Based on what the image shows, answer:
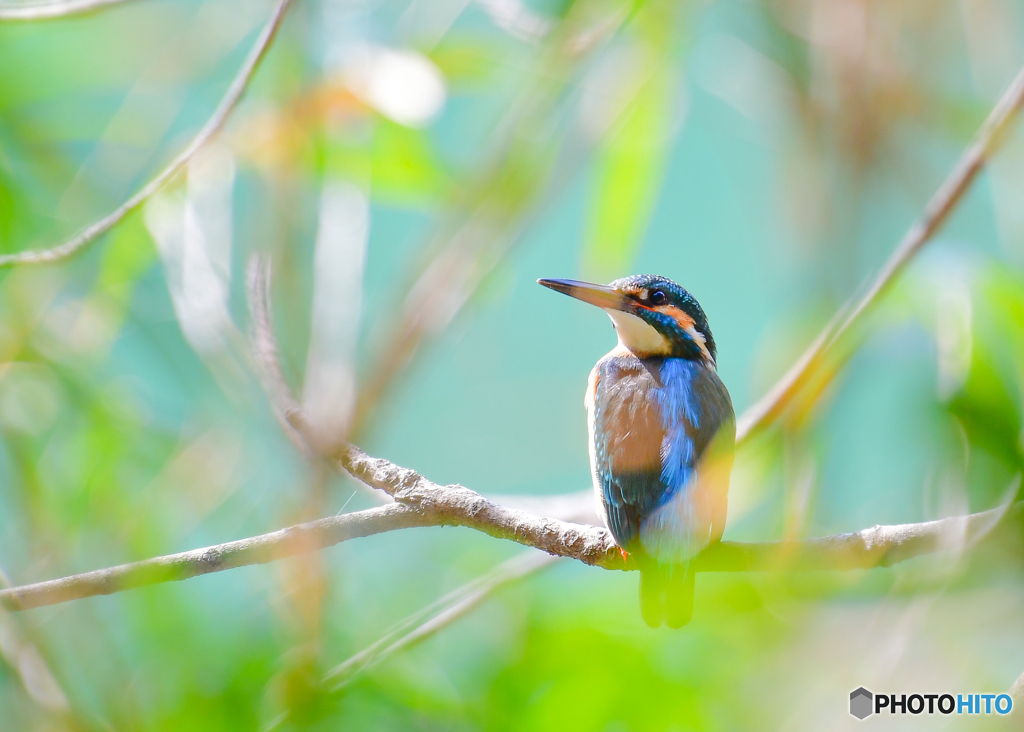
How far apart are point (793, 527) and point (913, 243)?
15.2 inches

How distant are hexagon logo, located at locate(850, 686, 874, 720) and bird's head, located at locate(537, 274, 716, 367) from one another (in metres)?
0.59

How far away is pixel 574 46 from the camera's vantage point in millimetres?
1163

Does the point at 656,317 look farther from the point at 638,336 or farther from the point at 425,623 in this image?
the point at 425,623

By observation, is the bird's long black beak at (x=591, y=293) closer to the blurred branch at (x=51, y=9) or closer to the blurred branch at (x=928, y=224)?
the blurred branch at (x=928, y=224)

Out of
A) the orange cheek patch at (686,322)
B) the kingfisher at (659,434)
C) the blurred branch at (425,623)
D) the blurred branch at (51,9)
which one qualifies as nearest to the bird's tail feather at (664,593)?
the kingfisher at (659,434)

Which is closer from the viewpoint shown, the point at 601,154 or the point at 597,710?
the point at 597,710

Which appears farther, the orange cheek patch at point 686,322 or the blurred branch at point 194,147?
the orange cheek patch at point 686,322

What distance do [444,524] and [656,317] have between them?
57 cm

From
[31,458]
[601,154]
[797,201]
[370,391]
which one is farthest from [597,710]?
[31,458]

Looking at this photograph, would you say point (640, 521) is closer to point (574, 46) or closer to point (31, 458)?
point (574, 46)

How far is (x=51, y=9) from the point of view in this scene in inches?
40.5

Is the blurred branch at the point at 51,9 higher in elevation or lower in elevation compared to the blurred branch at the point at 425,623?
higher

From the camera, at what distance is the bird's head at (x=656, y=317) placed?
129 cm
